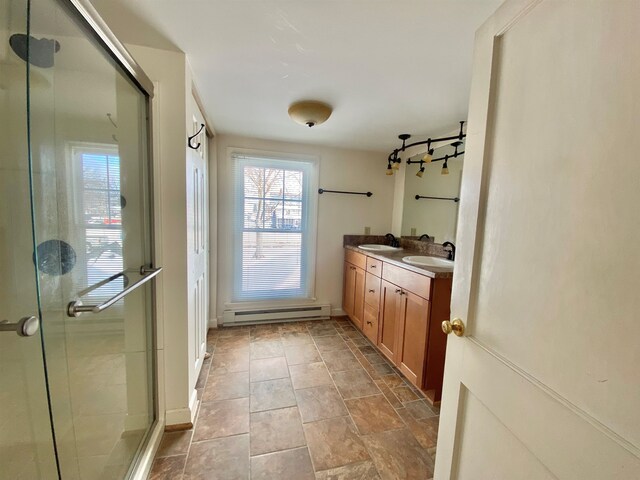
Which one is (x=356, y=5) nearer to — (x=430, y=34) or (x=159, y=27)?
(x=430, y=34)

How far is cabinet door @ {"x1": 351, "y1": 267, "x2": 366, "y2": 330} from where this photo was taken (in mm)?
2680

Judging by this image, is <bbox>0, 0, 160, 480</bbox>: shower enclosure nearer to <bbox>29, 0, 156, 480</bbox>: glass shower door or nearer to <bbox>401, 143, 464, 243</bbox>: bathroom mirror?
<bbox>29, 0, 156, 480</bbox>: glass shower door

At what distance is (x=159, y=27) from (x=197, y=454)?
2.08 m

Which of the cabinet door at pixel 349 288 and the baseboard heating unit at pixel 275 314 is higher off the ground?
the cabinet door at pixel 349 288

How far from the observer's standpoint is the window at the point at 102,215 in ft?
3.34

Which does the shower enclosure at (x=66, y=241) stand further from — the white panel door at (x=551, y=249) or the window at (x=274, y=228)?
the window at (x=274, y=228)

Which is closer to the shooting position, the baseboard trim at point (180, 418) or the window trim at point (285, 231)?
the baseboard trim at point (180, 418)

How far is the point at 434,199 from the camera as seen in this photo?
262 cm

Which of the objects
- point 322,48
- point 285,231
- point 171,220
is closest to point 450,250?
point 285,231

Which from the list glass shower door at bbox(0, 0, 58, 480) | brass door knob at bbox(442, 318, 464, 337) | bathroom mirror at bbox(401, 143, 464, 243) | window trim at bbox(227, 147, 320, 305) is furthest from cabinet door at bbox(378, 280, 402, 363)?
glass shower door at bbox(0, 0, 58, 480)

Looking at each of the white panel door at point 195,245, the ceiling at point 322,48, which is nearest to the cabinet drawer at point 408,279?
the ceiling at point 322,48

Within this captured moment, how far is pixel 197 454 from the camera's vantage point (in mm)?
1337

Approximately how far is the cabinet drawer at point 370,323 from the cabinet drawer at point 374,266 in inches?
13.5

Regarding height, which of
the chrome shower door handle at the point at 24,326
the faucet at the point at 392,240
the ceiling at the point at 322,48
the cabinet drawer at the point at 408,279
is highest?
the ceiling at the point at 322,48
